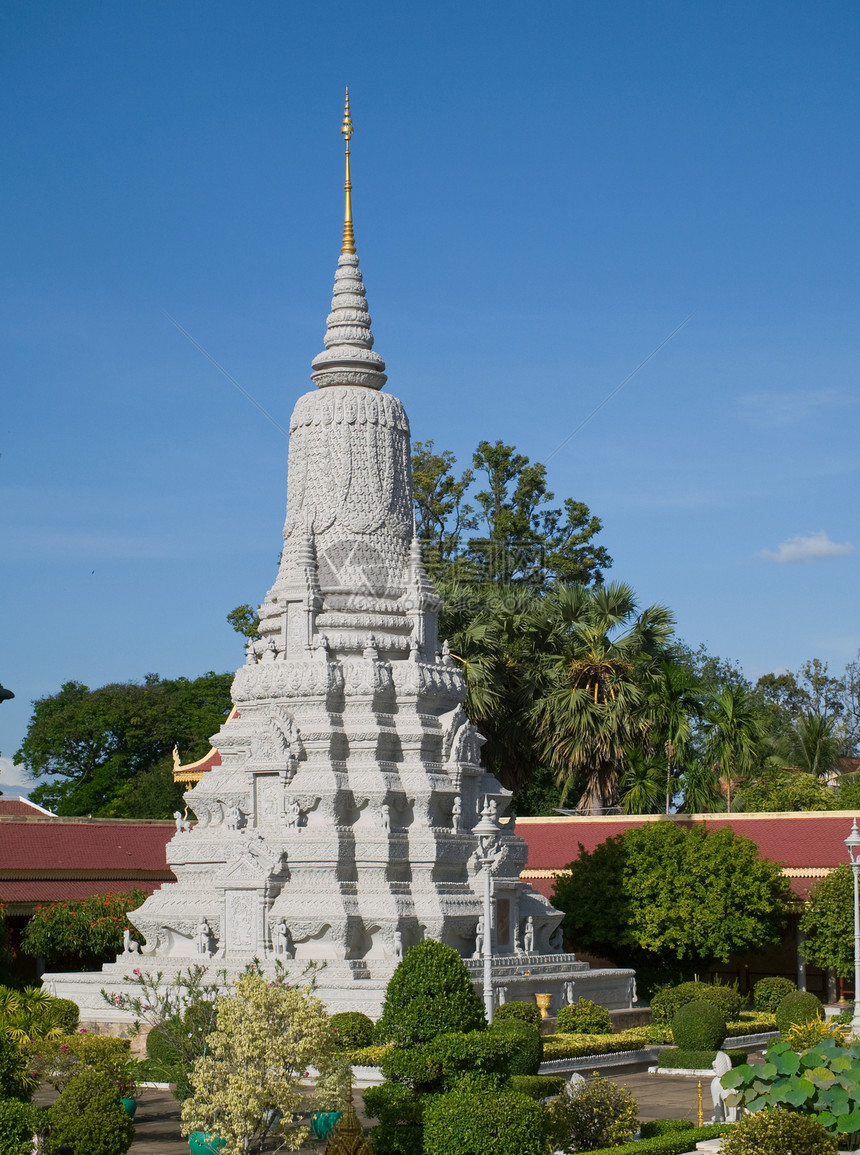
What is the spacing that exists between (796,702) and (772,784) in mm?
35805

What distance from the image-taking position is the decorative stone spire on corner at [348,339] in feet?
112

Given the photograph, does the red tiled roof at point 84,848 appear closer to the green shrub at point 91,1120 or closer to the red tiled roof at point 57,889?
the red tiled roof at point 57,889

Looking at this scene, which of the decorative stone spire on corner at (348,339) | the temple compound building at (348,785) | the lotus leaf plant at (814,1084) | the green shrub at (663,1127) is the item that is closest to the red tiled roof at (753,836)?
the temple compound building at (348,785)

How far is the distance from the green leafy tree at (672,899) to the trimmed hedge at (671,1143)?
1472cm

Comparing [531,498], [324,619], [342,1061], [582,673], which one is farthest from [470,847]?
[531,498]

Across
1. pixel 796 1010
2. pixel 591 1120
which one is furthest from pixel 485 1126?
pixel 796 1010

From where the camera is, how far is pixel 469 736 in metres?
32.1

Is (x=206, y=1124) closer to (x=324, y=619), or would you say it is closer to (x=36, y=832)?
(x=324, y=619)

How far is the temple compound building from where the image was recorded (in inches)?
1158

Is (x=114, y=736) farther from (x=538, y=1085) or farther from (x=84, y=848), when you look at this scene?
(x=538, y=1085)

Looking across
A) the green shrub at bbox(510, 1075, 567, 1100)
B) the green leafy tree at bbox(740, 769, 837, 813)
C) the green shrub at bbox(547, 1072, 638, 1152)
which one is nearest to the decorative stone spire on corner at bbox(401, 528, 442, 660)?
the green shrub at bbox(510, 1075, 567, 1100)

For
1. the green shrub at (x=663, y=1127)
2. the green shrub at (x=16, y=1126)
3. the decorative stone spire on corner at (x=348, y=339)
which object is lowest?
the green shrub at (x=663, y=1127)

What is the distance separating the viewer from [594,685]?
48.2 metres

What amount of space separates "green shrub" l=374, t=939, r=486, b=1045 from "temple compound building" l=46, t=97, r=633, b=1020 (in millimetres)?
6582
